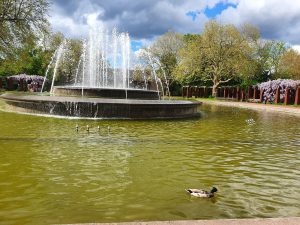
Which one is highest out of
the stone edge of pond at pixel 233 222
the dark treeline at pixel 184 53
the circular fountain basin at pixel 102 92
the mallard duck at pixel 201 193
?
the dark treeline at pixel 184 53

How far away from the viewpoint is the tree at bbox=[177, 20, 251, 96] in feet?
183

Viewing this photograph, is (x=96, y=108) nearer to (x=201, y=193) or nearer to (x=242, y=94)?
(x=201, y=193)

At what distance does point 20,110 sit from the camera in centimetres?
2127

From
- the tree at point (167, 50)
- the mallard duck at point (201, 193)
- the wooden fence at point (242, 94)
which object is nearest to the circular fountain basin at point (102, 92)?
the mallard duck at point (201, 193)

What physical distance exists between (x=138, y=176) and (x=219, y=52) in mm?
50869

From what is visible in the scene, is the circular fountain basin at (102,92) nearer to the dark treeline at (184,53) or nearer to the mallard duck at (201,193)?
the dark treeline at (184,53)

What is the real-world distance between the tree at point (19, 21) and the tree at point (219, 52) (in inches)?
1157

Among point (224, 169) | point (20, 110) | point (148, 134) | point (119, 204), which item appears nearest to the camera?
point (119, 204)

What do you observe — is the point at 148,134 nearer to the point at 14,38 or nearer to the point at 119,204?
the point at 119,204

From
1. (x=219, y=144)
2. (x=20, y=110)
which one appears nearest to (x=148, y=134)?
(x=219, y=144)

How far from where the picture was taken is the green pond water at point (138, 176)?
5977 millimetres

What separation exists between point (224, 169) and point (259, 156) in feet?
7.61

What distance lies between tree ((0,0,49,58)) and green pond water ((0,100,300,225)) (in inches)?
719

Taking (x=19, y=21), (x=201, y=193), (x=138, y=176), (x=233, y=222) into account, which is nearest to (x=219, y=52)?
(x=19, y=21)
